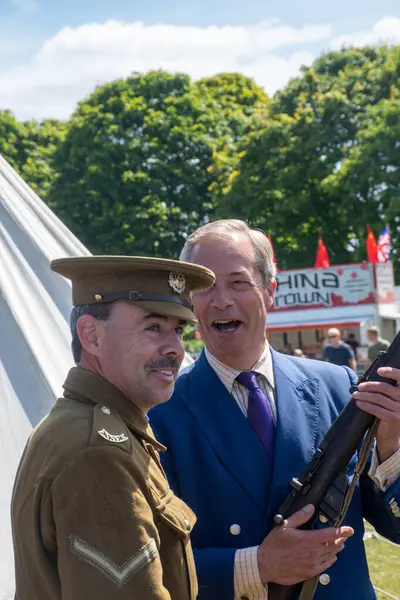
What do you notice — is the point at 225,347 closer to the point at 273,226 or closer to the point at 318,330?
the point at 318,330

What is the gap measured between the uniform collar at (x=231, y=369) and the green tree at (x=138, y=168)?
31.2 meters

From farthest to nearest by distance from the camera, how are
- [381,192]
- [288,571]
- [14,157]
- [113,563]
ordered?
[14,157]
[381,192]
[288,571]
[113,563]

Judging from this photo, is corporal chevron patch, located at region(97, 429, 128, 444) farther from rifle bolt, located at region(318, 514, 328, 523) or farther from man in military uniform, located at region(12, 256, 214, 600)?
rifle bolt, located at region(318, 514, 328, 523)

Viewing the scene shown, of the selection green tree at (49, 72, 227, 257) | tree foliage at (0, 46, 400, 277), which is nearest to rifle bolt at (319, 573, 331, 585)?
tree foliage at (0, 46, 400, 277)

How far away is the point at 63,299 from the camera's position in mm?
4168

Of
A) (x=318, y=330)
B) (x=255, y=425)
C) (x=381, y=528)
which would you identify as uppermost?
(x=255, y=425)

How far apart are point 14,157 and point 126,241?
9.38 metres

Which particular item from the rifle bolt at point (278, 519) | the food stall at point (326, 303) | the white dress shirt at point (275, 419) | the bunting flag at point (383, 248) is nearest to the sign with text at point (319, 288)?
the food stall at point (326, 303)

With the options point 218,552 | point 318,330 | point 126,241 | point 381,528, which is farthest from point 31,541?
point 126,241

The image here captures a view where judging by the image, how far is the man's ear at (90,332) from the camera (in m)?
2.04

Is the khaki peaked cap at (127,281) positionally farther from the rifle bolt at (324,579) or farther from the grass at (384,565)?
the grass at (384,565)

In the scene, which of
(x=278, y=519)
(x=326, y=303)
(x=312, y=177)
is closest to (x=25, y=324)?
(x=278, y=519)

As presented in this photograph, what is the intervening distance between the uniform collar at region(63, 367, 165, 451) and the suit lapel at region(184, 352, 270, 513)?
70 cm

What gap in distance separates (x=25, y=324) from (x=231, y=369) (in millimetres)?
1434
